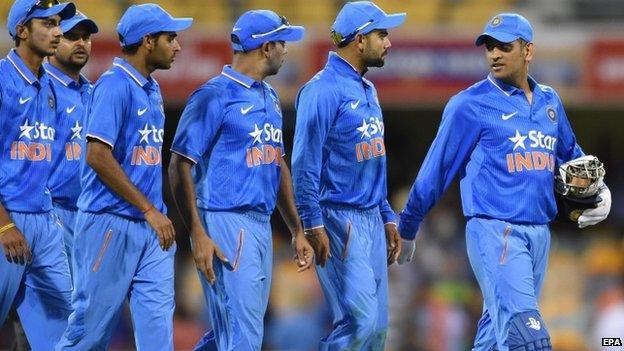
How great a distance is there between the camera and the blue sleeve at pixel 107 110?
21.5 ft

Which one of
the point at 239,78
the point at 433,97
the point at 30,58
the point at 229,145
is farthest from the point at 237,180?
the point at 433,97

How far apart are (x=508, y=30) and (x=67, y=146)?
264 cm

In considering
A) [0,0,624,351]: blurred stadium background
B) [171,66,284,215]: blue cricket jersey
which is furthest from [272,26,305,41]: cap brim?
[0,0,624,351]: blurred stadium background

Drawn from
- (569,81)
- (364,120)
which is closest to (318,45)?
(569,81)

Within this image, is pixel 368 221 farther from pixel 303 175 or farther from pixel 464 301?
pixel 464 301

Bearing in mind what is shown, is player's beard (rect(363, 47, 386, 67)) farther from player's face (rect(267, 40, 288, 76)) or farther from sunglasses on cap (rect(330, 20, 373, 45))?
player's face (rect(267, 40, 288, 76))

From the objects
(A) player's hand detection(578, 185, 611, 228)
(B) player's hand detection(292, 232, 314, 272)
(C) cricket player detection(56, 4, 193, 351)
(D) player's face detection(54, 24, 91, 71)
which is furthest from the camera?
(D) player's face detection(54, 24, 91, 71)

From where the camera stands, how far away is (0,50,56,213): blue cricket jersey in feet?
22.4

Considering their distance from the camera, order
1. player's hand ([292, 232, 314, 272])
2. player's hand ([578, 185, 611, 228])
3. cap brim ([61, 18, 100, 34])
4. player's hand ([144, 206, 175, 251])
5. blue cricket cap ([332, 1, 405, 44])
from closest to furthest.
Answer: player's hand ([144, 206, 175, 251])
player's hand ([292, 232, 314, 272])
blue cricket cap ([332, 1, 405, 44])
player's hand ([578, 185, 611, 228])
cap brim ([61, 18, 100, 34])

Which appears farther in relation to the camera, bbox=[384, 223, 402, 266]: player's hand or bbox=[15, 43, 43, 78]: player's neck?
bbox=[384, 223, 402, 266]: player's hand

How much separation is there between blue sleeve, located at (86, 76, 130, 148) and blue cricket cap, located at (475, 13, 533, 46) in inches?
81.2

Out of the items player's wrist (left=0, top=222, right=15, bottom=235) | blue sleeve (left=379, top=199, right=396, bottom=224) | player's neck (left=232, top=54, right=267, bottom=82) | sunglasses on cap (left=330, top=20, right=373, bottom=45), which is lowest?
blue sleeve (left=379, top=199, right=396, bottom=224)

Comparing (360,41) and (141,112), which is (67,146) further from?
(360,41)

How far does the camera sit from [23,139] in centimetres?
686
